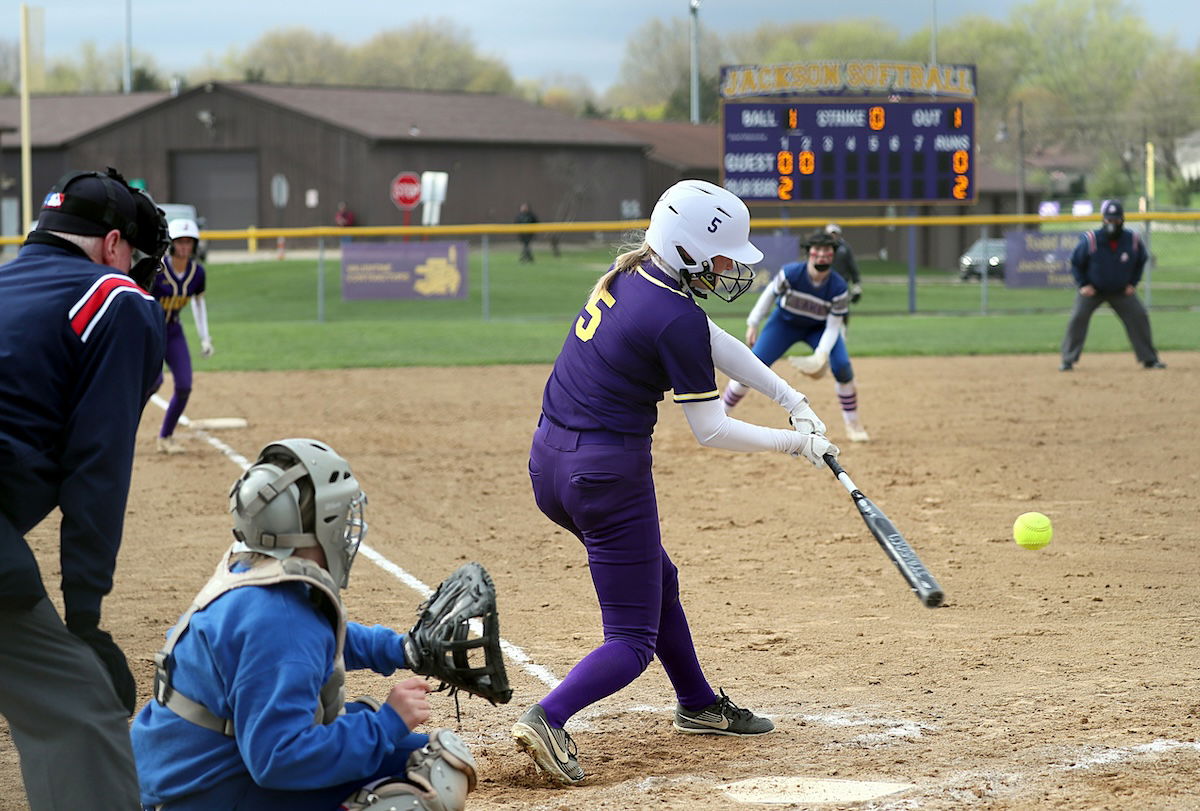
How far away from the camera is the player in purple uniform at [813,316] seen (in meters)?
12.1

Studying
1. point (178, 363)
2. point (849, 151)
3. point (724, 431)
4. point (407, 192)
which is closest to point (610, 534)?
point (724, 431)

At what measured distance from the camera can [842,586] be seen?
7.79 meters

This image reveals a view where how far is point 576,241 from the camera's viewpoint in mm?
49750

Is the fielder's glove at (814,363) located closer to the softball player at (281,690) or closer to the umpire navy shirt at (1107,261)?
the umpire navy shirt at (1107,261)

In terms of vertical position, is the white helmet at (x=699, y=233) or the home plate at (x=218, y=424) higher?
the white helmet at (x=699, y=233)

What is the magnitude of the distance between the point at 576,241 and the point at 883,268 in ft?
37.1

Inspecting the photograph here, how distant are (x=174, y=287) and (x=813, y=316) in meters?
5.54

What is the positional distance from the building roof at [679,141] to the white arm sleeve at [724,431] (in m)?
49.7

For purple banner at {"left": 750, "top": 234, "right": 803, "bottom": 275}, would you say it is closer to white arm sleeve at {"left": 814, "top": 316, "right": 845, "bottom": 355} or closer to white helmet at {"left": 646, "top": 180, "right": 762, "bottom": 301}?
white arm sleeve at {"left": 814, "top": 316, "right": 845, "bottom": 355}

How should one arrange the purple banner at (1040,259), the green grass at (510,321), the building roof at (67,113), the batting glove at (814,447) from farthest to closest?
the building roof at (67,113)
the purple banner at (1040,259)
the green grass at (510,321)
the batting glove at (814,447)

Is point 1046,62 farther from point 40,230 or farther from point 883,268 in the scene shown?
point 40,230

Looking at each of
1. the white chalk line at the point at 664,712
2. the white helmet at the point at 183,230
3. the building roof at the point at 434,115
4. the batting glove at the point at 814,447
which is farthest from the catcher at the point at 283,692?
the building roof at the point at 434,115

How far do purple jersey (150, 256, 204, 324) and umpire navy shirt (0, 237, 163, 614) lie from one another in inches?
307

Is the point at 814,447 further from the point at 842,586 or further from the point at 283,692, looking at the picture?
the point at 842,586
